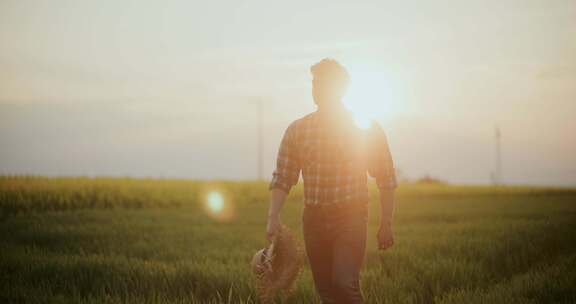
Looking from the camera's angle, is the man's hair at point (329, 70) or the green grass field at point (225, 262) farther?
the green grass field at point (225, 262)

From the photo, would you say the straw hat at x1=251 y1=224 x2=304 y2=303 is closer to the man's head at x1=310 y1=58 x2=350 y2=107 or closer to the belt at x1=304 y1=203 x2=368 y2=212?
the belt at x1=304 y1=203 x2=368 y2=212

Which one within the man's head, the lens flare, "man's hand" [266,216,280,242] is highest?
the man's head

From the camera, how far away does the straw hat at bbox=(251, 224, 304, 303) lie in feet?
15.0

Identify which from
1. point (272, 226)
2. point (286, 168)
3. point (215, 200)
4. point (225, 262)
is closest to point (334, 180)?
point (286, 168)

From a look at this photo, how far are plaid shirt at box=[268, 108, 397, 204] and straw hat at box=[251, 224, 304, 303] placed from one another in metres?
0.50

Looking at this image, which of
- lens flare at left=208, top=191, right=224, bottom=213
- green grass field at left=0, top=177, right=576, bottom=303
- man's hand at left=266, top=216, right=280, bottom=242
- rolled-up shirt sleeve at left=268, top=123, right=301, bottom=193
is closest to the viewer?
man's hand at left=266, top=216, right=280, bottom=242

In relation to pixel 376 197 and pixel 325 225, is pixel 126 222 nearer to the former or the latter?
pixel 325 225

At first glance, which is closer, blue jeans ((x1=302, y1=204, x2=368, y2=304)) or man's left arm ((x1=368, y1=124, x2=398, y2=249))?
blue jeans ((x1=302, y1=204, x2=368, y2=304))

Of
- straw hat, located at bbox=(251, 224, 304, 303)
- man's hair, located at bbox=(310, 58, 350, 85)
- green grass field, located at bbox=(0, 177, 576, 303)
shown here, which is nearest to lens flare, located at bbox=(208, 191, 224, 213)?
green grass field, located at bbox=(0, 177, 576, 303)

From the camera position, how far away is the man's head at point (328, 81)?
416 cm

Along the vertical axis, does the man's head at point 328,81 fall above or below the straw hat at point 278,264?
above

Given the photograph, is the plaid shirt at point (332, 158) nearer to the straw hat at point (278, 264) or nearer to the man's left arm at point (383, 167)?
the man's left arm at point (383, 167)

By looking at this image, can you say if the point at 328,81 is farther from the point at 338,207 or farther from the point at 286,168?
the point at 338,207

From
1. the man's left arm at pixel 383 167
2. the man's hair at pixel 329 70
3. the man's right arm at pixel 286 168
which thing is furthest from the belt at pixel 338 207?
the man's hair at pixel 329 70
